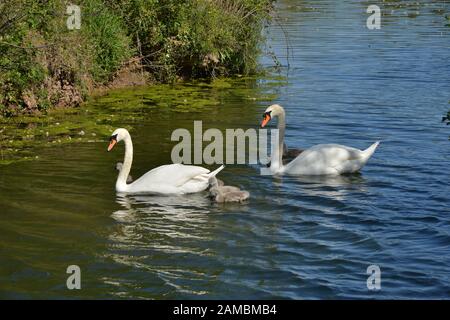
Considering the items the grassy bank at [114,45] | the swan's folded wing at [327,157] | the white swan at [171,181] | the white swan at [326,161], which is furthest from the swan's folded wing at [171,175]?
the grassy bank at [114,45]

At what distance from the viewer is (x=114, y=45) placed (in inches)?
761

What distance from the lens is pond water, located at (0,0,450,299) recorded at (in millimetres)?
9320

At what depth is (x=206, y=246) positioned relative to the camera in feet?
34.3

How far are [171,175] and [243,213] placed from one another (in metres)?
1.47

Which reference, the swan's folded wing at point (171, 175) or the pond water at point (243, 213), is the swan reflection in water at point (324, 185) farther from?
the swan's folded wing at point (171, 175)

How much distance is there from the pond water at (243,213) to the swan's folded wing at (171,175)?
0.25 metres

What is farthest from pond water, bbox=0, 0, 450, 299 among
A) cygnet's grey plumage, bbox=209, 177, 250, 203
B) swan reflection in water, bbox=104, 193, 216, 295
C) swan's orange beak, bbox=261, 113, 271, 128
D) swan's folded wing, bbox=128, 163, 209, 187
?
swan's orange beak, bbox=261, 113, 271, 128

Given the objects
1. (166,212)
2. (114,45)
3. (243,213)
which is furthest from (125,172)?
(114,45)

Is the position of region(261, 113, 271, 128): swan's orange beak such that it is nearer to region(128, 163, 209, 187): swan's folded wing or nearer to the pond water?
the pond water

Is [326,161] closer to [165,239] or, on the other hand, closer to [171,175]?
[171,175]

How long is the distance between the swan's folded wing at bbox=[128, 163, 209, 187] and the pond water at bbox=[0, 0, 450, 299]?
0.25 m

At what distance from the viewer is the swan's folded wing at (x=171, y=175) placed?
12727 millimetres

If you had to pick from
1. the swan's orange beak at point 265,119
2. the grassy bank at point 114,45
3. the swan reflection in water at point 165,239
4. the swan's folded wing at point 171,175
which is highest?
the grassy bank at point 114,45

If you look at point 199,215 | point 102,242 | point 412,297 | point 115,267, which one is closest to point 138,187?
point 199,215
